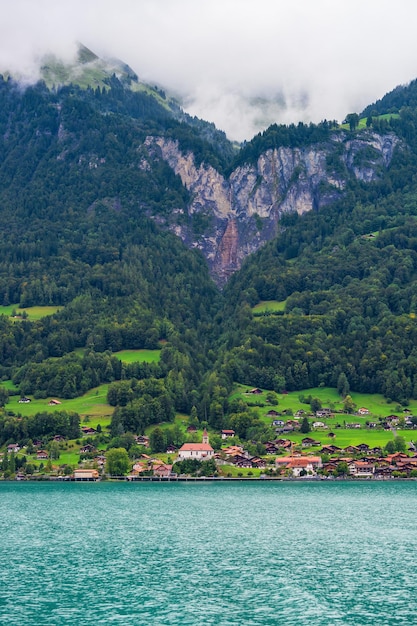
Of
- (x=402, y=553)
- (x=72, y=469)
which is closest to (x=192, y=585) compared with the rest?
(x=402, y=553)

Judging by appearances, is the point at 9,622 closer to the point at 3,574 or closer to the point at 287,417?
the point at 3,574

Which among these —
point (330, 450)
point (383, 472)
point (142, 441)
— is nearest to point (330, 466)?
point (330, 450)

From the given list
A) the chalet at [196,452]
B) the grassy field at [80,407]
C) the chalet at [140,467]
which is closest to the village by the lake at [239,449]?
the chalet at [196,452]

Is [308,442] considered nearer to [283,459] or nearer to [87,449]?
[283,459]

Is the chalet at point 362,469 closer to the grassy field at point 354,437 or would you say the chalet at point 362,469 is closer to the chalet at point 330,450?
the chalet at point 330,450

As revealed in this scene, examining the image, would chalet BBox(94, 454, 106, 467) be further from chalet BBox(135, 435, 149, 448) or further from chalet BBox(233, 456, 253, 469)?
chalet BBox(233, 456, 253, 469)

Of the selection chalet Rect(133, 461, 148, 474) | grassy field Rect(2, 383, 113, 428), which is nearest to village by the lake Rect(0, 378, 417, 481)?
chalet Rect(133, 461, 148, 474)
